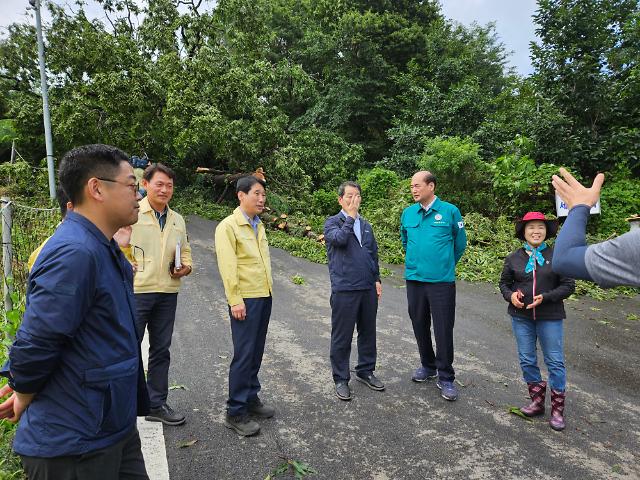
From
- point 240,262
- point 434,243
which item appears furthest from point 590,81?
point 240,262

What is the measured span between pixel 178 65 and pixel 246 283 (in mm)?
13238

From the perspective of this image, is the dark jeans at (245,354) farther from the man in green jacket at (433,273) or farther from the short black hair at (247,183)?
the man in green jacket at (433,273)

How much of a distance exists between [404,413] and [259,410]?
130 centimetres

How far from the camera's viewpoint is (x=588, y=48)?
42.5 feet

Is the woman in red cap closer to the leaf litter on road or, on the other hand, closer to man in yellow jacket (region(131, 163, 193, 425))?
the leaf litter on road

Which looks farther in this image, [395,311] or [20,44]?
[20,44]

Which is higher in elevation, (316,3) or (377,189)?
(316,3)

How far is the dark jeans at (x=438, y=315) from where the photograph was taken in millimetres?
4250

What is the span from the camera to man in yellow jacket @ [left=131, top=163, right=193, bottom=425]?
139 inches

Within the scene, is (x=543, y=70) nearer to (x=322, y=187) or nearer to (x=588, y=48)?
(x=588, y=48)

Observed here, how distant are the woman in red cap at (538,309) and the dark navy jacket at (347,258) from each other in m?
1.29

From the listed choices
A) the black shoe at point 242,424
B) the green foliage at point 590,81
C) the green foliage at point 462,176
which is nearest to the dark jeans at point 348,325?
the black shoe at point 242,424

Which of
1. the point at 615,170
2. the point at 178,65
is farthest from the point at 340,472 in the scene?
the point at 178,65

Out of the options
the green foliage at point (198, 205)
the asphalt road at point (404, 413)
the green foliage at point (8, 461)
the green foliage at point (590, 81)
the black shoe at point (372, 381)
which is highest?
the green foliage at point (590, 81)
